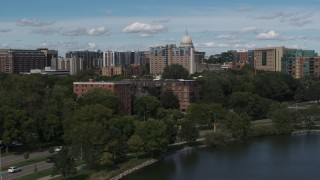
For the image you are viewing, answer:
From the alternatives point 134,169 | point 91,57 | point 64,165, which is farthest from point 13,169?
point 91,57

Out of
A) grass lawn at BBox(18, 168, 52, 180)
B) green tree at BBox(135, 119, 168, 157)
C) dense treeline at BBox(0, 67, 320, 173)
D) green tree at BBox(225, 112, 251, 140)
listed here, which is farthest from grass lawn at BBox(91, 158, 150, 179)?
green tree at BBox(225, 112, 251, 140)

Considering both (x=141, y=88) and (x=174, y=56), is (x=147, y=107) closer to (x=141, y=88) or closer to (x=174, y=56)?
(x=141, y=88)

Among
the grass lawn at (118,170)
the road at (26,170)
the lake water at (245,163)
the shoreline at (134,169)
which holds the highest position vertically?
the road at (26,170)

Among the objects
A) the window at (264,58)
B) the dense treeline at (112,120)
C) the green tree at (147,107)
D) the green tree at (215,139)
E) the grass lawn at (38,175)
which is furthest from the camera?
the window at (264,58)

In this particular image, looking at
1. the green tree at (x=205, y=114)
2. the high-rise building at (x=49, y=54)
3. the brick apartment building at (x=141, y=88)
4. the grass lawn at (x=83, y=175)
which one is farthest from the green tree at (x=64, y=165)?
the high-rise building at (x=49, y=54)

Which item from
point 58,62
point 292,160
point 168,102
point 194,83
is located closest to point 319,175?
point 292,160

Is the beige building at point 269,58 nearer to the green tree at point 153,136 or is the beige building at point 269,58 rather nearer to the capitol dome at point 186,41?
the capitol dome at point 186,41

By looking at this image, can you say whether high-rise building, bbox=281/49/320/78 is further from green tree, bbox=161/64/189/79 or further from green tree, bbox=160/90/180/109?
green tree, bbox=160/90/180/109
